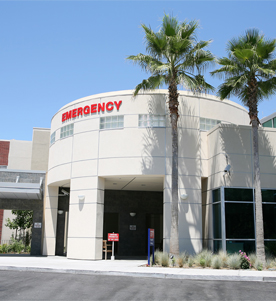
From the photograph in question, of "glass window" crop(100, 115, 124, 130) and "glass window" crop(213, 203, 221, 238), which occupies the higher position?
"glass window" crop(100, 115, 124, 130)

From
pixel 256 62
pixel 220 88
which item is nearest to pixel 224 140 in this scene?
pixel 220 88

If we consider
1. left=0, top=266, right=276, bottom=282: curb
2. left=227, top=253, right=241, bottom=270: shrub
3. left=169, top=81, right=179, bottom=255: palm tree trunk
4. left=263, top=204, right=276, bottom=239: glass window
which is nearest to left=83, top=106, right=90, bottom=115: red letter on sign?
left=169, top=81, right=179, bottom=255: palm tree trunk

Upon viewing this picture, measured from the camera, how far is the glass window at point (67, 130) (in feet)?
77.2

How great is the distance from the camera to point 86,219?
70.1 ft

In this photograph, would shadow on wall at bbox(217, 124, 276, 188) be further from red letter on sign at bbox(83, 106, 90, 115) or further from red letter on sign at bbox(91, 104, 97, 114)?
red letter on sign at bbox(83, 106, 90, 115)

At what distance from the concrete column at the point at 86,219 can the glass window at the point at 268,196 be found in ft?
28.8

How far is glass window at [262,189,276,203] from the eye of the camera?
1959cm

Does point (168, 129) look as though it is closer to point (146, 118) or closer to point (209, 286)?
point (146, 118)

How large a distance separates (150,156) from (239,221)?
5.68 m

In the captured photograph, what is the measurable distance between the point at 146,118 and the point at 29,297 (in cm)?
1337

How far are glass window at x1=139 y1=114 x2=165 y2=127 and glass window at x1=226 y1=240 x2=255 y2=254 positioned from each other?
7.19 metres

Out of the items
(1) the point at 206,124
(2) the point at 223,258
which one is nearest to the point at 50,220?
(1) the point at 206,124

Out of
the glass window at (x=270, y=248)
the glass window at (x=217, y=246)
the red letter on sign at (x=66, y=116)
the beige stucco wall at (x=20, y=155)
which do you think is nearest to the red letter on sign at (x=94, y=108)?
the red letter on sign at (x=66, y=116)

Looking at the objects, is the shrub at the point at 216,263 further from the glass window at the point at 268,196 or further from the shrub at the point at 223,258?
the glass window at the point at 268,196
